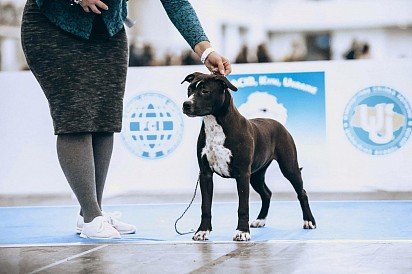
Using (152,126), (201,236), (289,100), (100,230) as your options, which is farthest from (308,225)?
(152,126)

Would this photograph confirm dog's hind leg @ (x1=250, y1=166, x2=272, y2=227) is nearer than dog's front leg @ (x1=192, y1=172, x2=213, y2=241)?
No

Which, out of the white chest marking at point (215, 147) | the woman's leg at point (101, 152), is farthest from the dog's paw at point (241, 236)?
the woman's leg at point (101, 152)

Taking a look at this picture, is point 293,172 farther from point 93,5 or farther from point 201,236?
point 93,5

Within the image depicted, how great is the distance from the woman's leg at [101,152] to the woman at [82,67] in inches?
3.4

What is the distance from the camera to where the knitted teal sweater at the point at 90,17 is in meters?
3.28

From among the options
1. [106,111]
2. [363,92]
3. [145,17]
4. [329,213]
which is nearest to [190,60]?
[145,17]

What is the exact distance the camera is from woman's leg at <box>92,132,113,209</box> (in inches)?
139

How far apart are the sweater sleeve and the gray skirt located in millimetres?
294

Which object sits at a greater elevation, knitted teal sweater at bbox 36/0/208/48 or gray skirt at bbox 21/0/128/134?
knitted teal sweater at bbox 36/0/208/48

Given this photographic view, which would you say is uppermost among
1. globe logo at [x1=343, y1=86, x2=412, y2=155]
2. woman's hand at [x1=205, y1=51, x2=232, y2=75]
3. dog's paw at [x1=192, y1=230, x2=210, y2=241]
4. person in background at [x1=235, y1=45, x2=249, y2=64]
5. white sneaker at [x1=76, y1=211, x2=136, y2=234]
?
person in background at [x1=235, y1=45, x2=249, y2=64]

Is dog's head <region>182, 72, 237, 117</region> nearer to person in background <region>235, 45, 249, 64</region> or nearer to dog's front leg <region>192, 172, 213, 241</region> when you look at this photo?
dog's front leg <region>192, 172, 213, 241</region>

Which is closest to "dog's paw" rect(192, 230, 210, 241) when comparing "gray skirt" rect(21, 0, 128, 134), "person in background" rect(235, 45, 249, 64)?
"gray skirt" rect(21, 0, 128, 134)

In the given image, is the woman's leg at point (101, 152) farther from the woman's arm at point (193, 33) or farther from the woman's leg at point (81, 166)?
the woman's arm at point (193, 33)

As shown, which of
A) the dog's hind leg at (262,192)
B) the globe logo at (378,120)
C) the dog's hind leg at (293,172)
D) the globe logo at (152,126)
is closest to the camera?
the dog's hind leg at (293,172)
